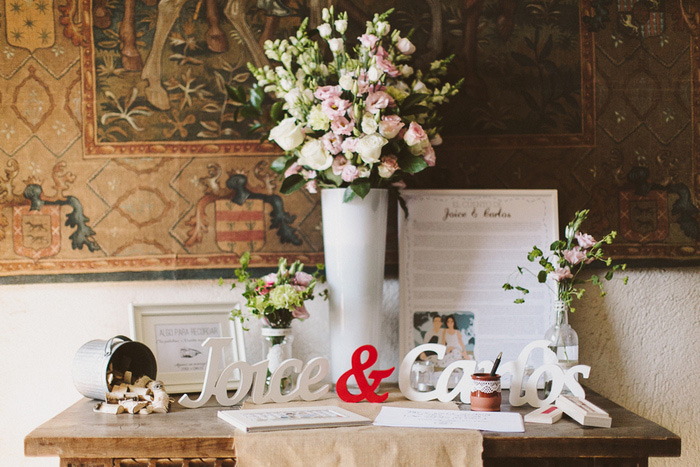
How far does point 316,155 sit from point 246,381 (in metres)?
0.65

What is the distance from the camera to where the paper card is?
4.69 ft

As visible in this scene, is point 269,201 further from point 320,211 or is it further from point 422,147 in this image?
point 422,147

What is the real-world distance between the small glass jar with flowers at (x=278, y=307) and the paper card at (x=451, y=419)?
13.8 inches

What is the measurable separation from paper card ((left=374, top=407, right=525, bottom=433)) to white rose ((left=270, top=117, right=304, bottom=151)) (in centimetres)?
78

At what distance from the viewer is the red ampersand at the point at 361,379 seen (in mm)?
1629

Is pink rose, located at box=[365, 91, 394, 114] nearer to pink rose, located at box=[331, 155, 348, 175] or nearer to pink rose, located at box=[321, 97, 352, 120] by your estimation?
pink rose, located at box=[321, 97, 352, 120]

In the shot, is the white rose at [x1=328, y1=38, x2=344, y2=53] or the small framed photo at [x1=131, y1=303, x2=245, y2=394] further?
the small framed photo at [x1=131, y1=303, x2=245, y2=394]

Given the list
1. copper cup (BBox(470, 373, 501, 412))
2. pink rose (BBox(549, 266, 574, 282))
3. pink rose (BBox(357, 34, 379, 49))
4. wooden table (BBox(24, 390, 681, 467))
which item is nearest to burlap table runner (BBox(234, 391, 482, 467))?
wooden table (BBox(24, 390, 681, 467))

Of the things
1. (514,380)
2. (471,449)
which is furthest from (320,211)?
(471,449)

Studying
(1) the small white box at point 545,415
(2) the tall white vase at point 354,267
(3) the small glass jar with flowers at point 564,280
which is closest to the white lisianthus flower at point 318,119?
Result: (2) the tall white vase at point 354,267

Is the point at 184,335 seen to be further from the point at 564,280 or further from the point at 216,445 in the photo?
the point at 564,280

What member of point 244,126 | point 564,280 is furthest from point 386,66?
point 564,280

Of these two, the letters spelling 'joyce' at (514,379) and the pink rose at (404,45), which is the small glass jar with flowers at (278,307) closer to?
the letters spelling 'joyce' at (514,379)

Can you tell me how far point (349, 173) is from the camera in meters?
1.66
